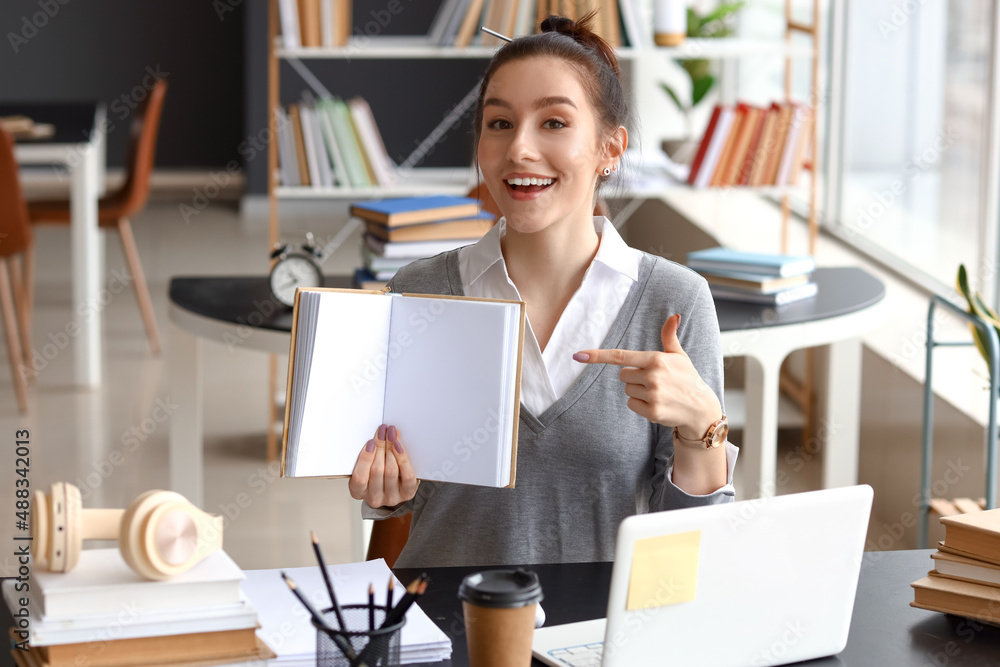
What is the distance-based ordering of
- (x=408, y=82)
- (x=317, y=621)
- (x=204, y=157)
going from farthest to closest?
(x=204, y=157) < (x=408, y=82) < (x=317, y=621)

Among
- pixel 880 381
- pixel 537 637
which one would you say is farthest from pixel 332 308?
pixel 880 381

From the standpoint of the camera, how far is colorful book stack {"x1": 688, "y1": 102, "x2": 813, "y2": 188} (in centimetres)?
372

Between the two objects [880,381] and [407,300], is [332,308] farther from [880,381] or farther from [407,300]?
[880,381]

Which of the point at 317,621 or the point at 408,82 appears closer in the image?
the point at 317,621

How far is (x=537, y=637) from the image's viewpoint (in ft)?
3.74

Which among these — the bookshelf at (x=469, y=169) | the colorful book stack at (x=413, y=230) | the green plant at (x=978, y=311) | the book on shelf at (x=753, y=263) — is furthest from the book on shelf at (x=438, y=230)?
the green plant at (x=978, y=311)

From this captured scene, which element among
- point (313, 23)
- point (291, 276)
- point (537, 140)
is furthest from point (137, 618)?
point (313, 23)

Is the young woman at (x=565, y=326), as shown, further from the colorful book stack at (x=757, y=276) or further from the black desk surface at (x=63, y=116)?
the black desk surface at (x=63, y=116)

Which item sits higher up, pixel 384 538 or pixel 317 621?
pixel 317 621

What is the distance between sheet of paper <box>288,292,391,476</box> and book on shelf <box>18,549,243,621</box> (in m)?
0.24

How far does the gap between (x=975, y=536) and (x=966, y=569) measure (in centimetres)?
4

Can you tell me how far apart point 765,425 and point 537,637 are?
1516 mm

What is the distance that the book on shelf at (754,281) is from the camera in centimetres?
258

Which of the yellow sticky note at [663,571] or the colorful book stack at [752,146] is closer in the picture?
the yellow sticky note at [663,571]
